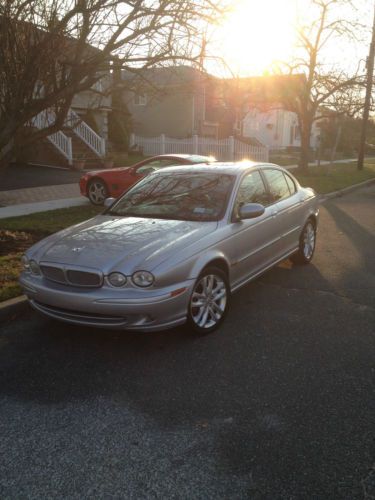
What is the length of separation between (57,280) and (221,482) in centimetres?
236

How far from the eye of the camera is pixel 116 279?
159 inches

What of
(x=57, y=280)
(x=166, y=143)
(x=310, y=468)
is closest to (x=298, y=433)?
(x=310, y=468)

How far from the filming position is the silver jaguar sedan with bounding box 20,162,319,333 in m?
4.05

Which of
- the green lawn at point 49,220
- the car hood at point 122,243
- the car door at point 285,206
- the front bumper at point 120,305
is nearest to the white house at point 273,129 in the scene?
the green lawn at point 49,220

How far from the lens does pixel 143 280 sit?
4035mm

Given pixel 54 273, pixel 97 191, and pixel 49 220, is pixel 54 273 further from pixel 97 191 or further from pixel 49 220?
pixel 97 191

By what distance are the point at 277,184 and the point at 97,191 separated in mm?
7106

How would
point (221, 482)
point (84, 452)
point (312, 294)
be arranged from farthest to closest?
point (312, 294) < point (84, 452) < point (221, 482)

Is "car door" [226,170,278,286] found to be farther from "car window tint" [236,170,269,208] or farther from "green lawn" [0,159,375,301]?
"green lawn" [0,159,375,301]

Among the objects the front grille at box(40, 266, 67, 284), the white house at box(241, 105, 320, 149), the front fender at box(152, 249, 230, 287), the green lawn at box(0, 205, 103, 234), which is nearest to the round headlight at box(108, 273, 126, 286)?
the front fender at box(152, 249, 230, 287)

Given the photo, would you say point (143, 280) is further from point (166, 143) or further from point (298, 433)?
point (166, 143)

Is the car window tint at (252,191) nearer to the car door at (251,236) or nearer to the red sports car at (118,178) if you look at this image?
the car door at (251,236)

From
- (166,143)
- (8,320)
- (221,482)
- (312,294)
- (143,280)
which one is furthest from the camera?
(166,143)

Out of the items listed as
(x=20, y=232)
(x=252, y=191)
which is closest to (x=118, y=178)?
(x=20, y=232)
